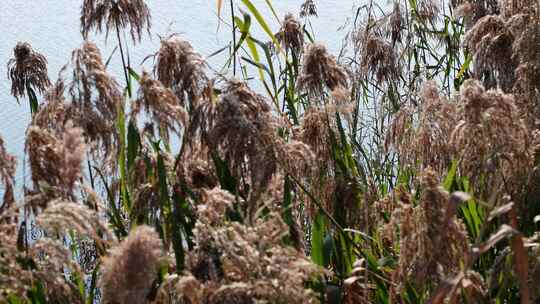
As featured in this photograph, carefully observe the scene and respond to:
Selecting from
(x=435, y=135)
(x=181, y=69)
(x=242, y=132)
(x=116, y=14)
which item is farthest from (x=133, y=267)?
(x=116, y=14)

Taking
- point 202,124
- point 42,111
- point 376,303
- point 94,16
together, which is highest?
point 94,16

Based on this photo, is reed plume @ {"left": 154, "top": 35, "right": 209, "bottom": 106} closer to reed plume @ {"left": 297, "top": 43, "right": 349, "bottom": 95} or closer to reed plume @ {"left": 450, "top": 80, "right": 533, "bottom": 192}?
reed plume @ {"left": 297, "top": 43, "right": 349, "bottom": 95}

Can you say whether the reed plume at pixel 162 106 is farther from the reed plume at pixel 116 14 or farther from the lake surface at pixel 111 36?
the lake surface at pixel 111 36

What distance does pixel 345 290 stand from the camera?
187 centimetres

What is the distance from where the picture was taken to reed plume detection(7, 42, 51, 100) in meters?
3.14

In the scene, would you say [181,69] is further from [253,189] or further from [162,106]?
[253,189]

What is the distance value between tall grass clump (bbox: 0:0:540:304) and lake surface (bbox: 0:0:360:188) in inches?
163

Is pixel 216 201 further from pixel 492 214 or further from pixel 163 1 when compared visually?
pixel 163 1

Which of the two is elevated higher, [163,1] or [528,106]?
[163,1]

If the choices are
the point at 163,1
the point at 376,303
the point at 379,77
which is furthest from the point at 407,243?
the point at 163,1

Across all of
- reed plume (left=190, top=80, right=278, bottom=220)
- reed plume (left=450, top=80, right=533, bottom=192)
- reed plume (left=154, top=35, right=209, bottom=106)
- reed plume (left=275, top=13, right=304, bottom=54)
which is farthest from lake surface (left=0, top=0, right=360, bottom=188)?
reed plume (left=450, top=80, right=533, bottom=192)

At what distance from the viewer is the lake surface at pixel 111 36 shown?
728 cm

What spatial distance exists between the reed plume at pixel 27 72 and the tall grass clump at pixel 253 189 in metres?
0.91

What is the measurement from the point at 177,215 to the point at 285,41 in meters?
1.55
